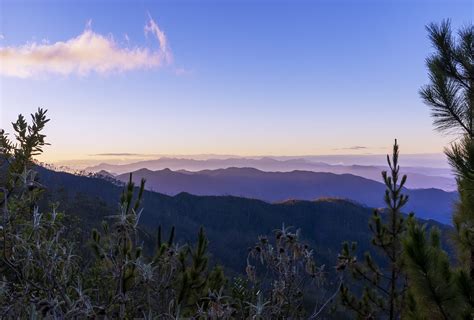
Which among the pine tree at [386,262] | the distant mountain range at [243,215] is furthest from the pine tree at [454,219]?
the distant mountain range at [243,215]

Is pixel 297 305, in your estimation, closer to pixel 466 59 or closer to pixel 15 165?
pixel 15 165

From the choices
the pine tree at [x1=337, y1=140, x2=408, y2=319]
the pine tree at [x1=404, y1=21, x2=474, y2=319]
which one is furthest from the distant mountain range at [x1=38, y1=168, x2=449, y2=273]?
the pine tree at [x1=404, y1=21, x2=474, y2=319]

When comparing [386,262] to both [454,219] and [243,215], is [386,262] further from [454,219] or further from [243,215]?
[243,215]

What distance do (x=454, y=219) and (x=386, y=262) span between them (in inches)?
81.5

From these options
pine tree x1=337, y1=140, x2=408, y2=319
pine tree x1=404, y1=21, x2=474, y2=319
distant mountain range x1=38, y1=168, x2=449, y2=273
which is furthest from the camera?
distant mountain range x1=38, y1=168, x2=449, y2=273

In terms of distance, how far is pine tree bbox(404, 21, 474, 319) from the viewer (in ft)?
17.2

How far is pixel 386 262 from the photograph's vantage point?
892cm

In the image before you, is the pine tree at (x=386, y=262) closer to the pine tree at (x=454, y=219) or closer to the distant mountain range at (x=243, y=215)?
the pine tree at (x=454, y=219)

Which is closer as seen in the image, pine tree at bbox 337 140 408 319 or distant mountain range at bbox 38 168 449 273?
pine tree at bbox 337 140 408 319

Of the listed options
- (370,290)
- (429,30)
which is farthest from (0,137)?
(370,290)

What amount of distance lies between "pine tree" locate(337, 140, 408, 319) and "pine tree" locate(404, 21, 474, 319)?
1.14 meters

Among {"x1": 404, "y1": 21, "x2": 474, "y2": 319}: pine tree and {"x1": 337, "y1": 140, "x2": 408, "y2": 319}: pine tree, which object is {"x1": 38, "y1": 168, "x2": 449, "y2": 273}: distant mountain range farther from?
{"x1": 404, "y1": 21, "x2": 474, "y2": 319}: pine tree

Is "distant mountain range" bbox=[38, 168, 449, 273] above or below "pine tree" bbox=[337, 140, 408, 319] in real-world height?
below

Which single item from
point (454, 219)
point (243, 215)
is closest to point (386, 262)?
point (454, 219)
